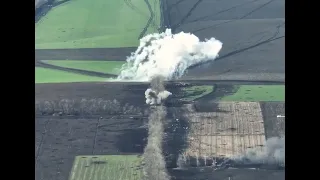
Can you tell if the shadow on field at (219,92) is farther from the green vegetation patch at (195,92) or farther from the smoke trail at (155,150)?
the smoke trail at (155,150)

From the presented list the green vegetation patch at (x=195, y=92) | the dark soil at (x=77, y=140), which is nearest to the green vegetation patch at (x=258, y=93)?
the green vegetation patch at (x=195, y=92)

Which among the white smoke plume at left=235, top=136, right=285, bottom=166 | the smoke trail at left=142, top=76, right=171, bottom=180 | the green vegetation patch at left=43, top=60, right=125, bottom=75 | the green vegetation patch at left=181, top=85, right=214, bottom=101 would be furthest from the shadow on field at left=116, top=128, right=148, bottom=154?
the green vegetation patch at left=43, top=60, right=125, bottom=75

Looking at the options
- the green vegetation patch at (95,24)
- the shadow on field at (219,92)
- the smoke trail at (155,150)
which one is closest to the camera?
the smoke trail at (155,150)

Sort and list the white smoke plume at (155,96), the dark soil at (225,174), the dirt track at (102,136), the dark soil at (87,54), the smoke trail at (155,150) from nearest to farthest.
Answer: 1. the dark soil at (225,174)
2. the smoke trail at (155,150)
3. the dirt track at (102,136)
4. the white smoke plume at (155,96)
5. the dark soil at (87,54)

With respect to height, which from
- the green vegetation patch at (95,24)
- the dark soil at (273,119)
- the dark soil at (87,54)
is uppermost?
the green vegetation patch at (95,24)

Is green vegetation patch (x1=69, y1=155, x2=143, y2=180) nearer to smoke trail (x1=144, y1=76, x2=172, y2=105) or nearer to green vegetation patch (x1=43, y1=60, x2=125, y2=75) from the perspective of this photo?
smoke trail (x1=144, y1=76, x2=172, y2=105)
